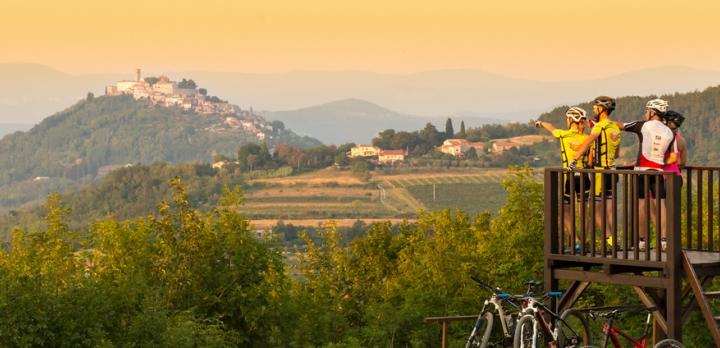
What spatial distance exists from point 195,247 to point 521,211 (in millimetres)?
16011

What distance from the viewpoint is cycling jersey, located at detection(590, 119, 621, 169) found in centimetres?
1409

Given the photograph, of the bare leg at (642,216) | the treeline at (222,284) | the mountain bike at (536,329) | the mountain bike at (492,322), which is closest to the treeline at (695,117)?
the treeline at (222,284)

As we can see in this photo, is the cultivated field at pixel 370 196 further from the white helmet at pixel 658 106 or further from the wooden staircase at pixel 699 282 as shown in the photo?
the wooden staircase at pixel 699 282

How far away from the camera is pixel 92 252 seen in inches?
1293

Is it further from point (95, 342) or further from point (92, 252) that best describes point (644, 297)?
point (92, 252)

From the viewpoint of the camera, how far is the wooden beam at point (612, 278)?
13.3 metres

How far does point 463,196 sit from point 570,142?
156915 millimetres

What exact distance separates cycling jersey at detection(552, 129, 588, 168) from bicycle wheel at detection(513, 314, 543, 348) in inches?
85.9

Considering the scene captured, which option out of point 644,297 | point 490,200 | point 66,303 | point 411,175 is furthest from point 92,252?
point 411,175

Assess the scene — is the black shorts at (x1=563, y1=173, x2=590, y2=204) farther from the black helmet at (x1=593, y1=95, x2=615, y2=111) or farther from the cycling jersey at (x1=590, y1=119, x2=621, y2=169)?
the black helmet at (x1=593, y1=95, x2=615, y2=111)

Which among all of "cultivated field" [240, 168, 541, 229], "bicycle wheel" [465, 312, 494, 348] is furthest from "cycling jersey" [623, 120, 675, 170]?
"cultivated field" [240, 168, 541, 229]

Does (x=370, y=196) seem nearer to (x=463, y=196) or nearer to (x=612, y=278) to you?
(x=463, y=196)

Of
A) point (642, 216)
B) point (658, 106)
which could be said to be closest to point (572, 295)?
point (642, 216)

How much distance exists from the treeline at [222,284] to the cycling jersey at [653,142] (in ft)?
34.1
